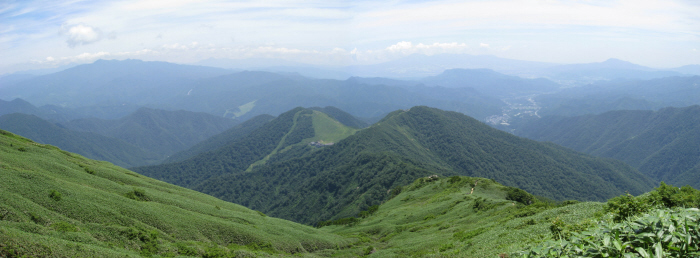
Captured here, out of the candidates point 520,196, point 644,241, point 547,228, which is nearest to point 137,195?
point 547,228

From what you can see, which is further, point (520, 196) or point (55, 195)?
point (520, 196)

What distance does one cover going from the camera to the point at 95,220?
91.8 feet

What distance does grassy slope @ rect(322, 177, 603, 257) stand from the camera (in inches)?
974

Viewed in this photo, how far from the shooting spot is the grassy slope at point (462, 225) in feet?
81.1

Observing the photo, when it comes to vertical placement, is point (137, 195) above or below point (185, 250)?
above

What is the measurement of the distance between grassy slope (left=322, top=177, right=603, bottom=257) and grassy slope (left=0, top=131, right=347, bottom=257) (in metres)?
13.1

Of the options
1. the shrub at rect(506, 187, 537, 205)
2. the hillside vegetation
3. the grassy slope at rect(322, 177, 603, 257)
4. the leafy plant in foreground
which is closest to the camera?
the leafy plant in foreground

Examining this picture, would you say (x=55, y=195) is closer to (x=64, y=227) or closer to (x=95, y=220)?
(x=95, y=220)

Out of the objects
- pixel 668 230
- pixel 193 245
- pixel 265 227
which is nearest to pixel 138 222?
pixel 193 245

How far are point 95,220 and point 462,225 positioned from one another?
44007 mm

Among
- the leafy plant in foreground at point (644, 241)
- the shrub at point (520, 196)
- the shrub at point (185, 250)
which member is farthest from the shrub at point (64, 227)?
the shrub at point (520, 196)

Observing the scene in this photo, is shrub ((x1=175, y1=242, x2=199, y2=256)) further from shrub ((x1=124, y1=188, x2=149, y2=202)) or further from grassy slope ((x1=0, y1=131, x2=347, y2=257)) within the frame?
shrub ((x1=124, y1=188, x2=149, y2=202))

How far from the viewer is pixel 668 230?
8172 millimetres

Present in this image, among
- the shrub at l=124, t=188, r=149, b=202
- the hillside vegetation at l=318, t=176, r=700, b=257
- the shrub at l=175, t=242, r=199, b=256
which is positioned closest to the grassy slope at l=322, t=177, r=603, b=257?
the hillside vegetation at l=318, t=176, r=700, b=257
